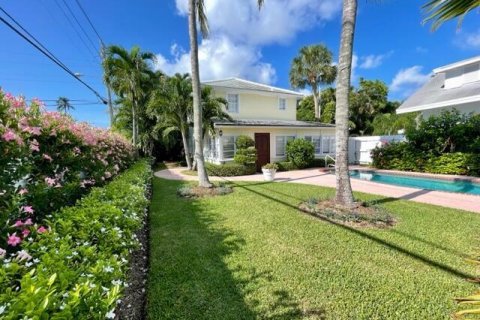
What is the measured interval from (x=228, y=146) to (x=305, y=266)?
13.2 metres

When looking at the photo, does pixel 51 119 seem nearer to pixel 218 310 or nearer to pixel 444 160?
pixel 218 310

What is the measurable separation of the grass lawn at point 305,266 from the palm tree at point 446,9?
3480 millimetres

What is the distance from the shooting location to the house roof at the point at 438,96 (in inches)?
536

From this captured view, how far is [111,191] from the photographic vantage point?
16.1ft

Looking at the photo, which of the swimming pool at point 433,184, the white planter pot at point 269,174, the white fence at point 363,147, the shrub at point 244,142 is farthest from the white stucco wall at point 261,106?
the swimming pool at point 433,184

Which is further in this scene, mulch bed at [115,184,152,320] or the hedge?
mulch bed at [115,184,152,320]

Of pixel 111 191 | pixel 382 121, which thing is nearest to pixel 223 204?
pixel 111 191

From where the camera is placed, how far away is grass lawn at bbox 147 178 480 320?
317 cm

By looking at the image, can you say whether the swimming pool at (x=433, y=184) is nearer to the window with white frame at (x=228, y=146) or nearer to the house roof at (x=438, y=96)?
the house roof at (x=438, y=96)

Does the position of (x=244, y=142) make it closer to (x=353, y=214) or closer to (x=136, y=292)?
(x=353, y=214)

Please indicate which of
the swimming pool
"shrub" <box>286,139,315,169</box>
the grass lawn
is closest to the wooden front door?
"shrub" <box>286,139,315,169</box>

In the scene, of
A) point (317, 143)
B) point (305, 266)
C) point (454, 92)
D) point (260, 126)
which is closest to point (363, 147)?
point (317, 143)

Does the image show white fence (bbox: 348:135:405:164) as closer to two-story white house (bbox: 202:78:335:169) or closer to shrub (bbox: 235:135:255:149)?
two-story white house (bbox: 202:78:335:169)

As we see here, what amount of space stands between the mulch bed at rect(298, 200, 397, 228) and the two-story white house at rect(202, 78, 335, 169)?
9.95 meters
